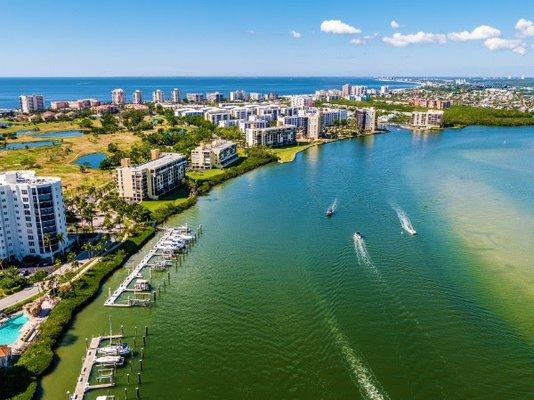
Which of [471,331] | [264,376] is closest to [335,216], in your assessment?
[471,331]

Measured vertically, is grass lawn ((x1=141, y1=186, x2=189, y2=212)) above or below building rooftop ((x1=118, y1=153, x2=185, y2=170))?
below

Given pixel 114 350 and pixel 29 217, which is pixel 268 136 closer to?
pixel 29 217

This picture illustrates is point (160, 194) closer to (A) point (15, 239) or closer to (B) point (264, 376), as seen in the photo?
(A) point (15, 239)

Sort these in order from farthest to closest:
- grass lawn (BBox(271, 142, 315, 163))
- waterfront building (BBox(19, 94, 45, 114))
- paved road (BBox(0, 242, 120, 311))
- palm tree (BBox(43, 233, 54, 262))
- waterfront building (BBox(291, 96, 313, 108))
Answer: waterfront building (BBox(291, 96, 313, 108)), waterfront building (BBox(19, 94, 45, 114)), grass lawn (BBox(271, 142, 315, 163)), palm tree (BBox(43, 233, 54, 262)), paved road (BBox(0, 242, 120, 311))

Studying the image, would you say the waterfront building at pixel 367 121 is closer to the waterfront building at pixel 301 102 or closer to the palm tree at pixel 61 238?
the waterfront building at pixel 301 102

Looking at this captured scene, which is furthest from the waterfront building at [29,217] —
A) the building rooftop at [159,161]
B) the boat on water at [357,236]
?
the boat on water at [357,236]

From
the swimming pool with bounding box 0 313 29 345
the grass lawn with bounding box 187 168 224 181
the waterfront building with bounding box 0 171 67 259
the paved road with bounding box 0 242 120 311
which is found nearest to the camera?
the swimming pool with bounding box 0 313 29 345

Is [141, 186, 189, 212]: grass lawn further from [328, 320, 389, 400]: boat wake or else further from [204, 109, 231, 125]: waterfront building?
[204, 109, 231, 125]: waterfront building

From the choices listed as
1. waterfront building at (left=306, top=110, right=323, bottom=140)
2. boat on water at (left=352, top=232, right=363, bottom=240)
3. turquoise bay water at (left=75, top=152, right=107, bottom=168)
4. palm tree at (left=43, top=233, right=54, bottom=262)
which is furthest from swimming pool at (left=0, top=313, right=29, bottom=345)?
waterfront building at (left=306, top=110, right=323, bottom=140)
